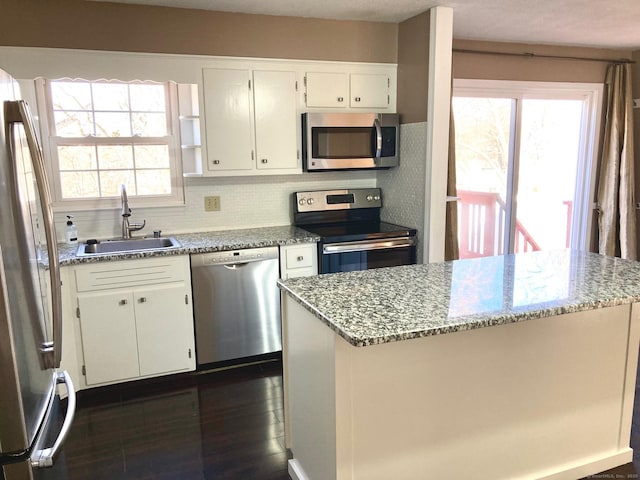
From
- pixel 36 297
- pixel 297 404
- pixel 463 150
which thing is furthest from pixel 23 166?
pixel 463 150

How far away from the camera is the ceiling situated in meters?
3.18

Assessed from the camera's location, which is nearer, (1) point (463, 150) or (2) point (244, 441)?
(2) point (244, 441)

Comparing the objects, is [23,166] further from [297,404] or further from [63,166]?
[63,166]

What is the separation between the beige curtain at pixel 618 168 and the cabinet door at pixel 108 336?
14.1ft

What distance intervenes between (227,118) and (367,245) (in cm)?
128

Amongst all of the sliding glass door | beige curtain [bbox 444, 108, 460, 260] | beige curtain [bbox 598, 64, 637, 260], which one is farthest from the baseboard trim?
beige curtain [bbox 598, 64, 637, 260]

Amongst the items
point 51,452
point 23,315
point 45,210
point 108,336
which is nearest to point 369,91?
point 108,336

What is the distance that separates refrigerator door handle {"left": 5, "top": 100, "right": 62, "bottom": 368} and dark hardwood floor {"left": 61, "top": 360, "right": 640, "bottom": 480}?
1030 millimetres

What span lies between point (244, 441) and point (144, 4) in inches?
104

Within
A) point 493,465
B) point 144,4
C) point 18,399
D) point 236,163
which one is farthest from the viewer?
point 236,163

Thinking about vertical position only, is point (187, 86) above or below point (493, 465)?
above

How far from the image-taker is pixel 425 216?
3.54m

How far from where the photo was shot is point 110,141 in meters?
3.38

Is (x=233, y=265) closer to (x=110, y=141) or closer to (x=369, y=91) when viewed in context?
(x=110, y=141)
